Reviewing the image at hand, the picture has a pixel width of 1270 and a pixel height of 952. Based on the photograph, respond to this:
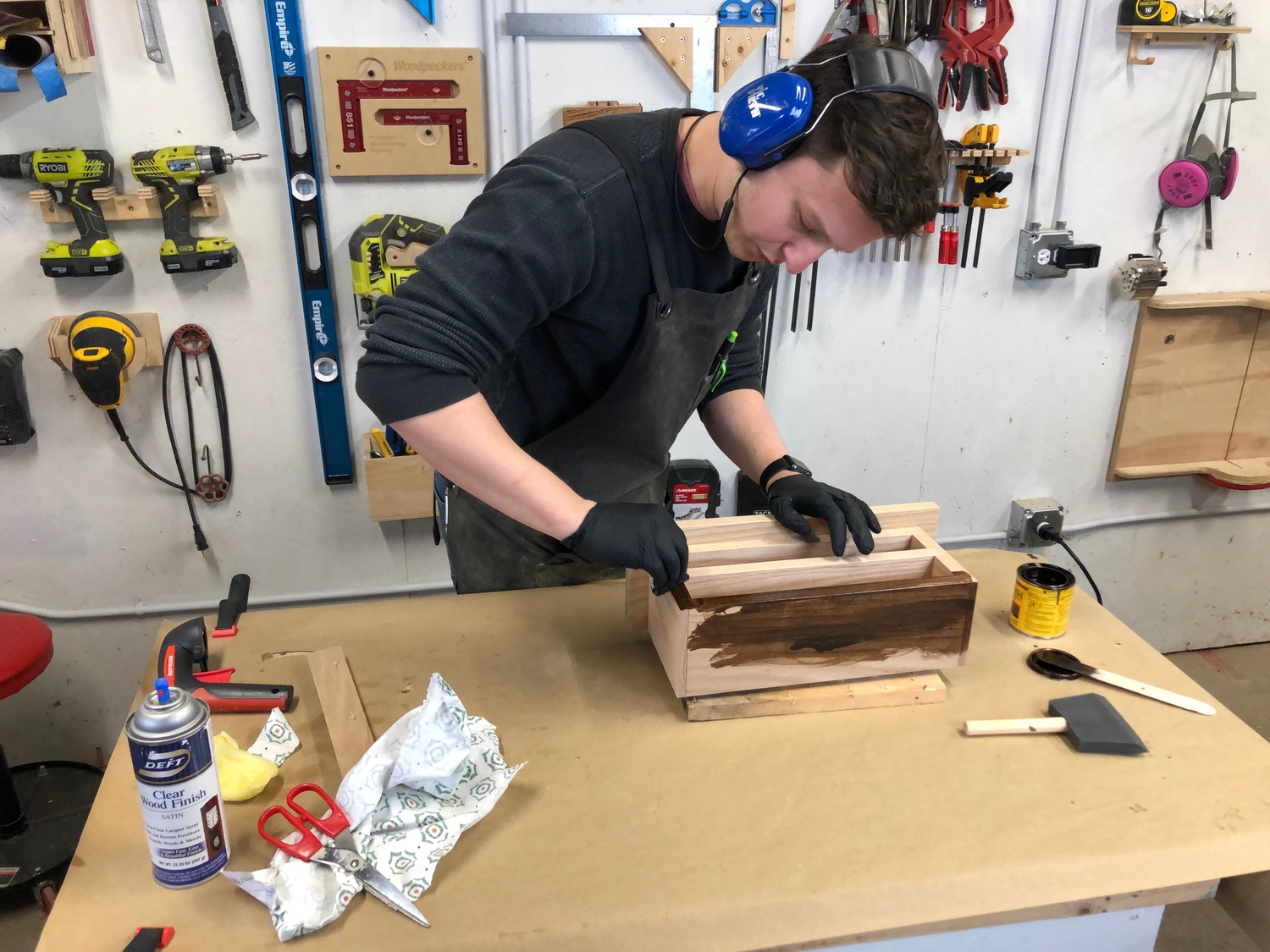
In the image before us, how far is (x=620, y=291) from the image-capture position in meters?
1.12

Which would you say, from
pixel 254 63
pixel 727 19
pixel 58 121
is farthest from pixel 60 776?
pixel 727 19

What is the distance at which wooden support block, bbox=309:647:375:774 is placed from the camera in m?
1.00

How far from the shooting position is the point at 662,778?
0.98 metres

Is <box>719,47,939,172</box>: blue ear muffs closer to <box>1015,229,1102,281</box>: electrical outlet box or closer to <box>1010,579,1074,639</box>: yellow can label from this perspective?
<box>1010,579,1074,639</box>: yellow can label

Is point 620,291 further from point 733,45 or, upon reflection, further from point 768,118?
point 733,45

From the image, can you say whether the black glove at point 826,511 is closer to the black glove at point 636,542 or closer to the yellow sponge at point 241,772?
the black glove at point 636,542

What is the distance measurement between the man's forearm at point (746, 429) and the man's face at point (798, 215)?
15.6 inches

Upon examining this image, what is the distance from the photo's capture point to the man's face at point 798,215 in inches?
37.4

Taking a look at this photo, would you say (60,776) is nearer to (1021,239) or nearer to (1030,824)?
(1030,824)

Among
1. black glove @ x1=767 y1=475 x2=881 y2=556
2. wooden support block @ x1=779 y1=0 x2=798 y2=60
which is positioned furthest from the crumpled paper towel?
wooden support block @ x1=779 y1=0 x2=798 y2=60

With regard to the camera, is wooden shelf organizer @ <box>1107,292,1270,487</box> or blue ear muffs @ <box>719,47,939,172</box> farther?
wooden shelf organizer @ <box>1107,292,1270,487</box>

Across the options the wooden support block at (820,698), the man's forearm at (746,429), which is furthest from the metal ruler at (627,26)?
the wooden support block at (820,698)

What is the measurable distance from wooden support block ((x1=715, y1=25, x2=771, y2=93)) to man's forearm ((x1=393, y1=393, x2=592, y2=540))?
1.20 meters

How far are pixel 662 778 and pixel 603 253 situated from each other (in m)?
0.62
